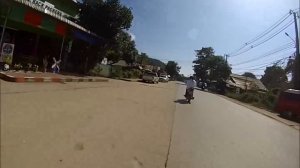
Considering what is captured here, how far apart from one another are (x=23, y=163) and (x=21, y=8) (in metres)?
13.8

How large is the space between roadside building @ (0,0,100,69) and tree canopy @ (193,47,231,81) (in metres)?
51.6

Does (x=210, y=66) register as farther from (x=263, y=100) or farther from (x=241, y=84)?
(x=263, y=100)

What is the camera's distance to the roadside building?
660 inches

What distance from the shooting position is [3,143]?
5301 millimetres

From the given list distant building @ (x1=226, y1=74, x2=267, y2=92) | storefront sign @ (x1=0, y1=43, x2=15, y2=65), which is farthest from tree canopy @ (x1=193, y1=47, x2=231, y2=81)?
storefront sign @ (x1=0, y1=43, x2=15, y2=65)

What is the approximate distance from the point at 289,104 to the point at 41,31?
58.1ft

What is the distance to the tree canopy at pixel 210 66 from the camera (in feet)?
252

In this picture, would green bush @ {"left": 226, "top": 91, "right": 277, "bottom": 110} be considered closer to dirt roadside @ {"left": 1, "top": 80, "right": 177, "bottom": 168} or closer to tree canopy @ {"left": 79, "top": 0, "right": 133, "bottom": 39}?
tree canopy @ {"left": 79, "top": 0, "right": 133, "bottom": 39}

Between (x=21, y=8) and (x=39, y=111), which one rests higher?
(x=21, y=8)

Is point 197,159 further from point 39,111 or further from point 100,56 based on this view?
point 100,56

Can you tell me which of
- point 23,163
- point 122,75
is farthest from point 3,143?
point 122,75

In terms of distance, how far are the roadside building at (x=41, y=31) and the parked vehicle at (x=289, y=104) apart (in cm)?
1518

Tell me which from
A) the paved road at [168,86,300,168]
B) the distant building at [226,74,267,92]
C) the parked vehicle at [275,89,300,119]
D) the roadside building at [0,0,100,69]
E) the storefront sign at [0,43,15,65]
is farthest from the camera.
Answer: the distant building at [226,74,267,92]

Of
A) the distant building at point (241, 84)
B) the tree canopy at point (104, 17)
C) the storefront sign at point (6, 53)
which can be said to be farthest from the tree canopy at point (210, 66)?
the storefront sign at point (6, 53)
